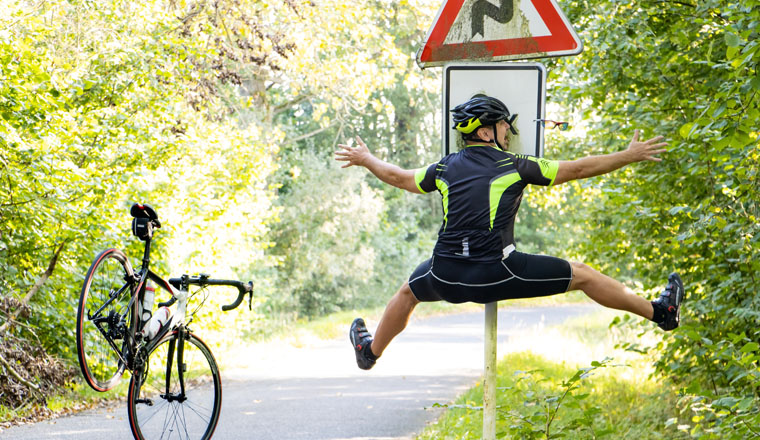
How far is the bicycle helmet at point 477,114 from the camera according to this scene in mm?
4312

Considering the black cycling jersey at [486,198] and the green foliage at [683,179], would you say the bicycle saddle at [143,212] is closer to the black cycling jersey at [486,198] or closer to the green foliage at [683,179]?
the black cycling jersey at [486,198]

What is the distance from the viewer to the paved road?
26.2ft

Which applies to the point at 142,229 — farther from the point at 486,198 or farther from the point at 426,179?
the point at 486,198

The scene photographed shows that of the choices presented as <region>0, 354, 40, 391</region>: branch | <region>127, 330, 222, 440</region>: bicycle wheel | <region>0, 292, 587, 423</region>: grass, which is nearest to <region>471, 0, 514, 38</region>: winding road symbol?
<region>127, 330, 222, 440</region>: bicycle wheel

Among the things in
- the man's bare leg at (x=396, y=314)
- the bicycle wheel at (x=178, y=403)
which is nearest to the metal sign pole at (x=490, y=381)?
the man's bare leg at (x=396, y=314)

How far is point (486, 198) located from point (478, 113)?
0.42 meters

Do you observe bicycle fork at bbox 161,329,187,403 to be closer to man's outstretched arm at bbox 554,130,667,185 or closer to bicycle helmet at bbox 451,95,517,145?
bicycle helmet at bbox 451,95,517,145

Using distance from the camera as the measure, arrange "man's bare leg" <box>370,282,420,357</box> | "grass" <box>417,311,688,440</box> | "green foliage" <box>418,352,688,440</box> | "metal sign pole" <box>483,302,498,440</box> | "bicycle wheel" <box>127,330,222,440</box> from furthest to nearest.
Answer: "bicycle wheel" <box>127,330,222,440</box> → "grass" <box>417,311,688,440</box> → "green foliage" <box>418,352,688,440</box> → "man's bare leg" <box>370,282,420,357</box> → "metal sign pole" <box>483,302,498,440</box>

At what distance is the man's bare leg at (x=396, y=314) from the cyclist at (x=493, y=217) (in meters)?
0.17

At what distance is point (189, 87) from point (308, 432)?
19.0 ft

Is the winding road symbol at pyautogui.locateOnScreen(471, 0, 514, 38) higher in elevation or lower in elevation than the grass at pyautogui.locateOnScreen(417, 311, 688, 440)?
higher

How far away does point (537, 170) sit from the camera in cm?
427

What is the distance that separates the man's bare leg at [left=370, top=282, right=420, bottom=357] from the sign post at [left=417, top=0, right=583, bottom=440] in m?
0.43

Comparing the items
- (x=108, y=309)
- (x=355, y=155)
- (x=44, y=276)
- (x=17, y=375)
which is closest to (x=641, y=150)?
(x=355, y=155)
